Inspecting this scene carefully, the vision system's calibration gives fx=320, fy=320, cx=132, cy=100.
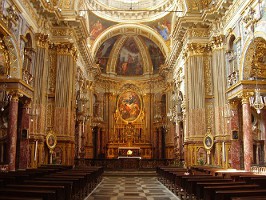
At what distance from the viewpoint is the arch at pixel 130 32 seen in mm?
29234

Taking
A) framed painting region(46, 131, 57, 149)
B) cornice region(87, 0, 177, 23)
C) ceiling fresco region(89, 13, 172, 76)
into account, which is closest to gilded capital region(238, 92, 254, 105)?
framed painting region(46, 131, 57, 149)

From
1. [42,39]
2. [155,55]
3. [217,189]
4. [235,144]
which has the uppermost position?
[155,55]

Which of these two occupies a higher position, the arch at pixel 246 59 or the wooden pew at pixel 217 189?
the arch at pixel 246 59

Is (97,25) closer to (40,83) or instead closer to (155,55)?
(155,55)

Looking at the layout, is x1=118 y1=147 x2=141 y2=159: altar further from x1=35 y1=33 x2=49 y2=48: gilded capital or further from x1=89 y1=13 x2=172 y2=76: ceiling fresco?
x1=35 y1=33 x2=49 y2=48: gilded capital

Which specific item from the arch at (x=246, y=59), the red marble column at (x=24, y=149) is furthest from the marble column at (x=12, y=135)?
the arch at (x=246, y=59)

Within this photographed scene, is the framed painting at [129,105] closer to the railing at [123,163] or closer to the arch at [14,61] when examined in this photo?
the railing at [123,163]

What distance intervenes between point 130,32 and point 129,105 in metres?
7.31

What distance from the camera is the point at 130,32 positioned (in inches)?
1190

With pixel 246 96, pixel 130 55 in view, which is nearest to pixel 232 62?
pixel 246 96

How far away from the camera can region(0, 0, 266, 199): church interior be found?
14016 millimetres

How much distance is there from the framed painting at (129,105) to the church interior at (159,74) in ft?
8.24

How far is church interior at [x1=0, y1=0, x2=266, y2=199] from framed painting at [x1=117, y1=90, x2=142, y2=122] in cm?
251

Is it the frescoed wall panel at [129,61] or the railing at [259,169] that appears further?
the frescoed wall panel at [129,61]
